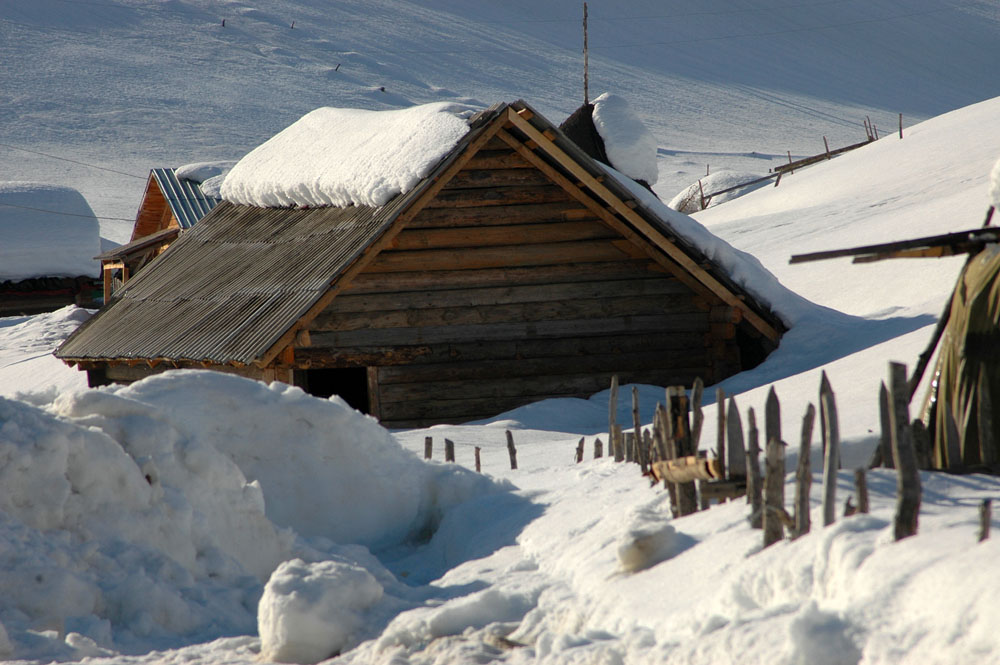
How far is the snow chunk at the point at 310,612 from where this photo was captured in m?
5.18

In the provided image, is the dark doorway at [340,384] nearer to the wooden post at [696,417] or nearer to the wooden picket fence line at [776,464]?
the wooden picket fence line at [776,464]

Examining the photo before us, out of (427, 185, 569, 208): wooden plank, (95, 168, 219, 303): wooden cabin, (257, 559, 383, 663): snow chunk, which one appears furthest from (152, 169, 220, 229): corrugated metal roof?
(257, 559, 383, 663): snow chunk

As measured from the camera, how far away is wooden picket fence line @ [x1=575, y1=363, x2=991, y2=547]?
4063 millimetres

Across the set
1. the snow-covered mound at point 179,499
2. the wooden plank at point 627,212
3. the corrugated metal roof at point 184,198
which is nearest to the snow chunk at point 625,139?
the wooden plank at point 627,212

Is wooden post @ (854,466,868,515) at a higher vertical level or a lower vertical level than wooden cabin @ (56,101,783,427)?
lower

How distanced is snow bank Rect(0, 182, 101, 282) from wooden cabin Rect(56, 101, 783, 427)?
936 inches

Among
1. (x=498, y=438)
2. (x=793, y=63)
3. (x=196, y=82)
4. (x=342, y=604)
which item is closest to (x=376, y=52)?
(x=196, y=82)

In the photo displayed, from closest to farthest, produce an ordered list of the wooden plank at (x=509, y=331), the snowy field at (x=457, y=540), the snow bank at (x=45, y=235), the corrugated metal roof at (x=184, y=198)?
the snowy field at (x=457, y=540), the wooden plank at (x=509, y=331), the corrugated metal roof at (x=184, y=198), the snow bank at (x=45, y=235)

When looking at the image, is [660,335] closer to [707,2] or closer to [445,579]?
[445,579]

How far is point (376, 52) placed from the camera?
82.2m

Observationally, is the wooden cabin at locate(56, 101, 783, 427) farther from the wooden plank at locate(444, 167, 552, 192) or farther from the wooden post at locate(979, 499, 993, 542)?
the wooden post at locate(979, 499, 993, 542)

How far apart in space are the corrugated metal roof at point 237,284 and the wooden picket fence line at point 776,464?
20.2 ft

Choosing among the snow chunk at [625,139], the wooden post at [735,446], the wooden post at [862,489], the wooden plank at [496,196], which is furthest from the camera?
the snow chunk at [625,139]

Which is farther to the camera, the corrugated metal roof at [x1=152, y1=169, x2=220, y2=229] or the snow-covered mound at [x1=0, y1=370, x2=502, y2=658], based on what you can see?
the corrugated metal roof at [x1=152, y1=169, x2=220, y2=229]
